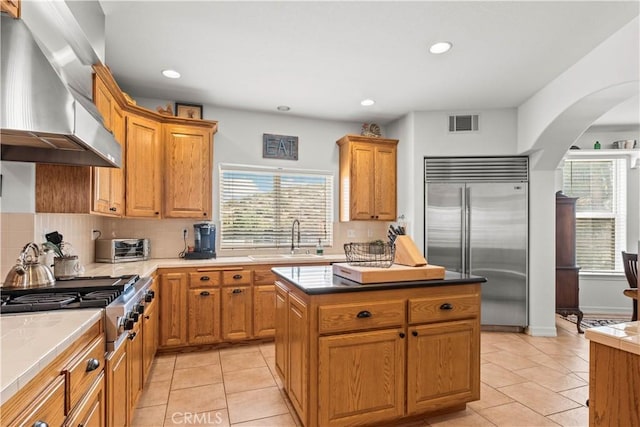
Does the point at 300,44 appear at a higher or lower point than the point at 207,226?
higher

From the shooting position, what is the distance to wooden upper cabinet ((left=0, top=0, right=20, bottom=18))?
1.26 meters

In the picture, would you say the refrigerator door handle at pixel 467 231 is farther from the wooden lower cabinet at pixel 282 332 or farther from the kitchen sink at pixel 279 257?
the wooden lower cabinet at pixel 282 332

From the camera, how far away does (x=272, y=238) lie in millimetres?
4500

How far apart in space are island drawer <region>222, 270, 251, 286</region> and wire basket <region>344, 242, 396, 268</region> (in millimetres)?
1663

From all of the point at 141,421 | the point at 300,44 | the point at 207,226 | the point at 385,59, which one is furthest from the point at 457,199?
the point at 141,421

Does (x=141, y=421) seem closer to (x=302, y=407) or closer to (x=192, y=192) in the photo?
(x=302, y=407)

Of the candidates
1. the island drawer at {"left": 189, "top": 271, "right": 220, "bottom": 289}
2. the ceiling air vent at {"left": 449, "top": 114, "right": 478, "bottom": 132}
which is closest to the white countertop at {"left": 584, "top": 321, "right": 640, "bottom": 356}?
the island drawer at {"left": 189, "top": 271, "right": 220, "bottom": 289}

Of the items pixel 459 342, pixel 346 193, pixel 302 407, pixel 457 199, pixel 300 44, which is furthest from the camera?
pixel 346 193

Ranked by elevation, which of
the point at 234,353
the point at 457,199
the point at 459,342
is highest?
the point at 457,199

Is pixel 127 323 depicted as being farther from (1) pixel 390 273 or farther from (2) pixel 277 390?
(1) pixel 390 273

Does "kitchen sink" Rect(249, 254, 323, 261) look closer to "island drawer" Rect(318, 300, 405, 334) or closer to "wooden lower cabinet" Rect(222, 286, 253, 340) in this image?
"wooden lower cabinet" Rect(222, 286, 253, 340)

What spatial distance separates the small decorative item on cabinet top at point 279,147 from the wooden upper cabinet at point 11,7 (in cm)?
313

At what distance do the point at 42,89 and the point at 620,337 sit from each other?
2.45 m

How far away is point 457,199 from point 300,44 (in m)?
2.73
